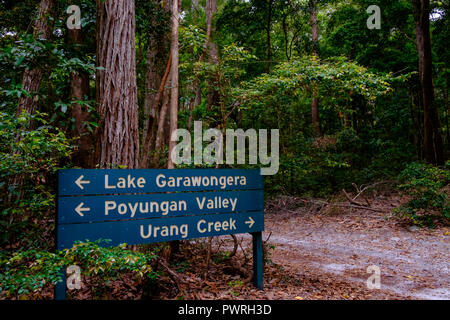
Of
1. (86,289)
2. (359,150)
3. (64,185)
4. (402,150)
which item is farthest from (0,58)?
(402,150)

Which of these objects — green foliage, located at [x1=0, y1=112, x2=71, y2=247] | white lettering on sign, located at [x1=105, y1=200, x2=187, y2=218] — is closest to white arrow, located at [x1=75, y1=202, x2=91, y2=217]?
white lettering on sign, located at [x1=105, y1=200, x2=187, y2=218]

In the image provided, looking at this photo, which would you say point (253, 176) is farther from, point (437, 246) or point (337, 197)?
point (337, 197)

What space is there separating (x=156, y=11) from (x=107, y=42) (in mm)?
4317

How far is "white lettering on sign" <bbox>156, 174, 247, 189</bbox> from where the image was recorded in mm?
3293

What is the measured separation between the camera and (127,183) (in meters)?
3.06

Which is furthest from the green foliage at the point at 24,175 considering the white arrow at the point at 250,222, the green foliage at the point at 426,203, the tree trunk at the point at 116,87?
the green foliage at the point at 426,203

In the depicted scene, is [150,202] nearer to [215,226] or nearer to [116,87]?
[215,226]

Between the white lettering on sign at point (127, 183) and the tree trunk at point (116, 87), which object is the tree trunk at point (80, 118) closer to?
the tree trunk at point (116, 87)

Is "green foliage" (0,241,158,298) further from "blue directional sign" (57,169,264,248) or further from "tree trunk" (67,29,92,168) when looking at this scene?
"tree trunk" (67,29,92,168)

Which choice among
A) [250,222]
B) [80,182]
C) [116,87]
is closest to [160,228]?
[80,182]

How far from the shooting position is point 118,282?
3879mm

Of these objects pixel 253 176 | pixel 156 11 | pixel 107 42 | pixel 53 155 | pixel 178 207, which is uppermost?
pixel 156 11

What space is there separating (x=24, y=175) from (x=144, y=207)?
135 cm

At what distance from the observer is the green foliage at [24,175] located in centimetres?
301
